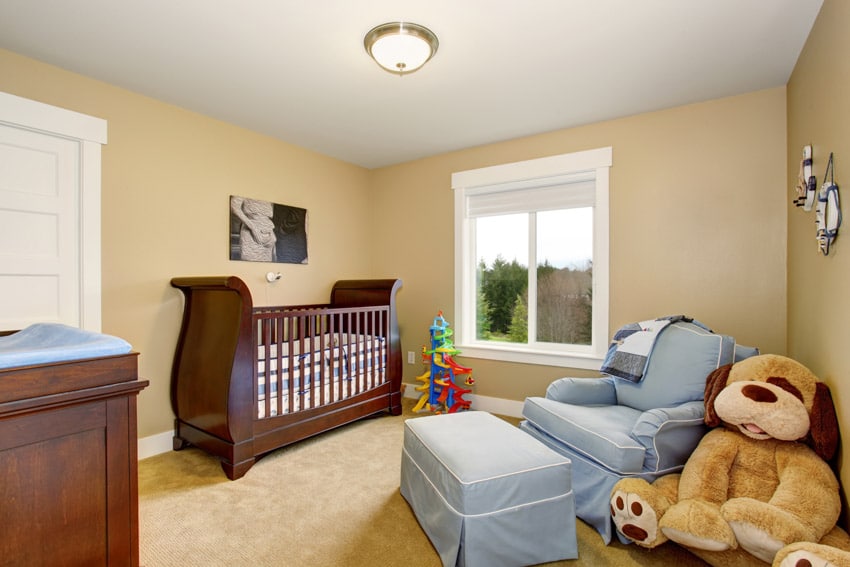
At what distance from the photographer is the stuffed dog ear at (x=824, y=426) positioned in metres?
1.41

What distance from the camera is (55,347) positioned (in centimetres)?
118

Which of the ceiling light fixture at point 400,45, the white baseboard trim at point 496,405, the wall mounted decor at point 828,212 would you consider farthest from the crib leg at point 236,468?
the wall mounted decor at point 828,212

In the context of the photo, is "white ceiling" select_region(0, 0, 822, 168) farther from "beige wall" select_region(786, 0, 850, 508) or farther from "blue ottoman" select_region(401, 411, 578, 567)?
"blue ottoman" select_region(401, 411, 578, 567)

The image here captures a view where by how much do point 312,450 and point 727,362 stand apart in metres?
2.39

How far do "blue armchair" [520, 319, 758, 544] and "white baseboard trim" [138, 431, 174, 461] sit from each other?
2230 millimetres

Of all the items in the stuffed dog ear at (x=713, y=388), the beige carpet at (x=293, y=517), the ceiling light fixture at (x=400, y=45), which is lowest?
the beige carpet at (x=293, y=517)

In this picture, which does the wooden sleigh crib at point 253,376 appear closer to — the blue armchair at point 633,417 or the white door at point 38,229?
the white door at point 38,229

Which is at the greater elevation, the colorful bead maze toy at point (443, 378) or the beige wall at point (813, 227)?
the beige wall at point (813, 227)

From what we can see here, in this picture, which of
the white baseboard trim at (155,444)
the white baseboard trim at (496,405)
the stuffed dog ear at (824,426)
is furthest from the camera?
the white baseboard trim at (496,405)

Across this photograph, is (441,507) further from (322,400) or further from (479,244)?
(479,244)

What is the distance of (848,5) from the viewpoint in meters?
1.39

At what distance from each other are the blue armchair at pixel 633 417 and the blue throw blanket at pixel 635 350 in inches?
1.0

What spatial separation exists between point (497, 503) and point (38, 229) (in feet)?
8.66

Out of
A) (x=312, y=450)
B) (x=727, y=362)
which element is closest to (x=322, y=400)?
(x=312, y=450)
